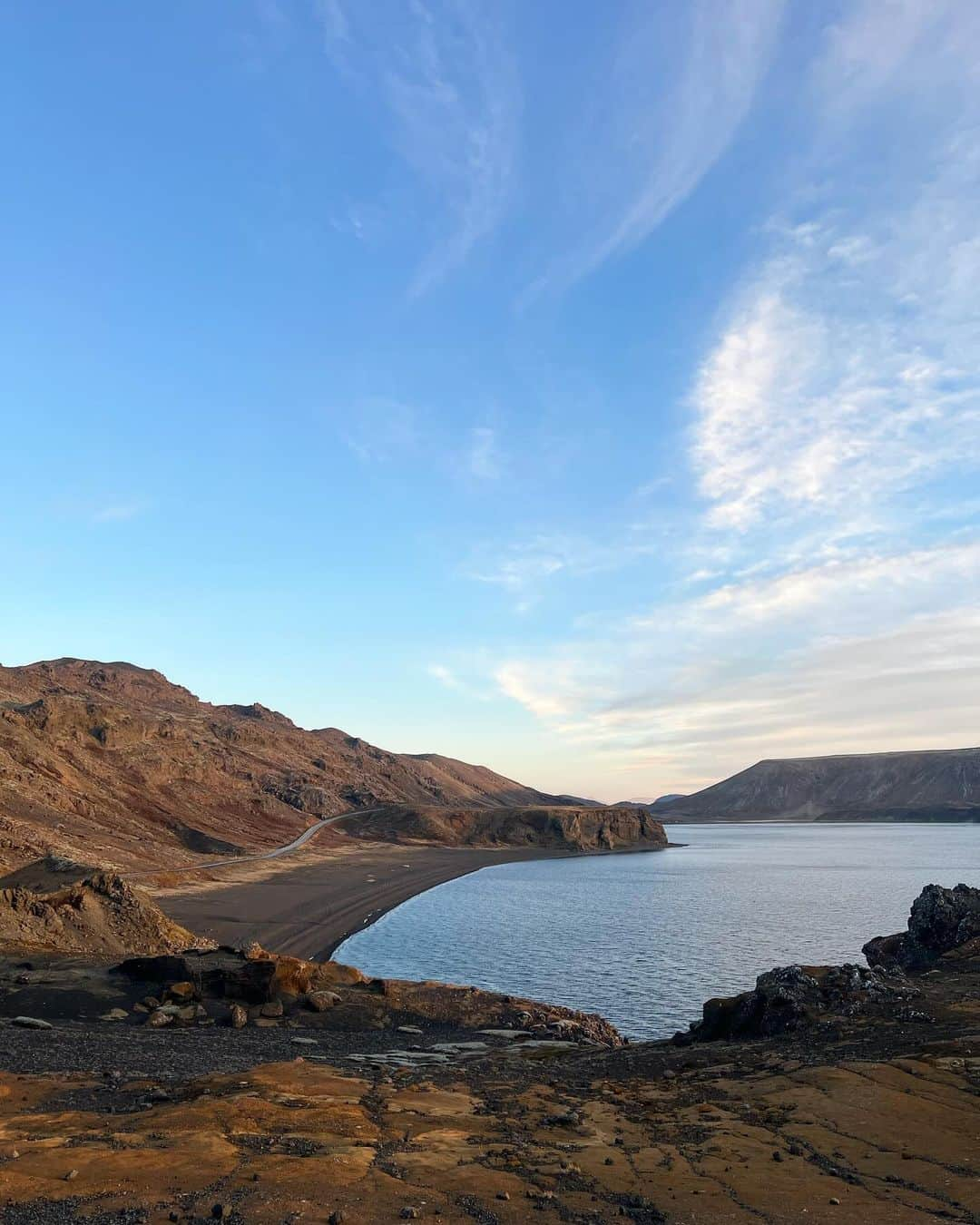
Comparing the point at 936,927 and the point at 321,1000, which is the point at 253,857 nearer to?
the point at 321,1000

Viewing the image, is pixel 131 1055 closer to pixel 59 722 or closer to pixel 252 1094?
pixel 252 1094

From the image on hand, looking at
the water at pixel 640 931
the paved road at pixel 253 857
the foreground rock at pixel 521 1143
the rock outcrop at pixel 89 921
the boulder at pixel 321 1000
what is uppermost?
the paved road at pixel 253 857

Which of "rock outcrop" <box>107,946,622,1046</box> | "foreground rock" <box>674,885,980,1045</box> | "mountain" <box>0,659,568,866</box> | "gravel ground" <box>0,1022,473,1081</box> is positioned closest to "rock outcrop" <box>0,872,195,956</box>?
"rock outcrop" <box>107,946,622,1046</box>

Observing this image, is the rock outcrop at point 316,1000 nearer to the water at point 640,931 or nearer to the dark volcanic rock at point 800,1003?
the water at point 640,931

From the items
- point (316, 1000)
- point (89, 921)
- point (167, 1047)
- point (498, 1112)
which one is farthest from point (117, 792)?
point (498, 1112)

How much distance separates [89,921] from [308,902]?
154 ft

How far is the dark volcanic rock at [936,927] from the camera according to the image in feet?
118

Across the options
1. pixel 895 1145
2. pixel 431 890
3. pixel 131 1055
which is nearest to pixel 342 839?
pixel 431 890

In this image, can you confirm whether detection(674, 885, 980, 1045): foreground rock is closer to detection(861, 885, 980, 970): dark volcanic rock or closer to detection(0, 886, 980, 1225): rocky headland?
detection(0, 886, 980, 1225): rocky headland

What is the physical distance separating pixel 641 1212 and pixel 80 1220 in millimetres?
8478

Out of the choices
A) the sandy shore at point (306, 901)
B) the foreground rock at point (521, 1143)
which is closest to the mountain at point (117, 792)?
the sandy shore at point (306, 901)

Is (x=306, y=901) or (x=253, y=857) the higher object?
(x=253, y=857)

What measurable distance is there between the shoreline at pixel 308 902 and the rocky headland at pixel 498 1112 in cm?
3461

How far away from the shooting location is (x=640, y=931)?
76.4 metres
